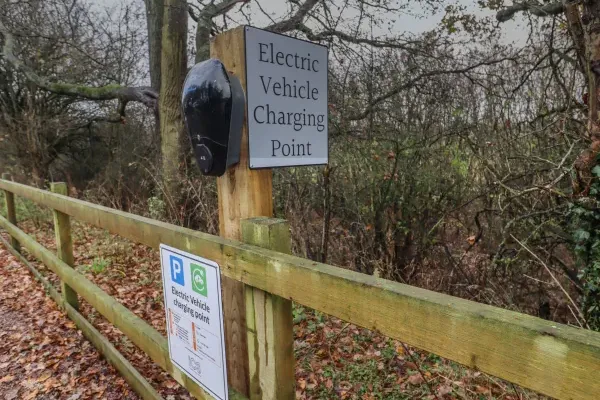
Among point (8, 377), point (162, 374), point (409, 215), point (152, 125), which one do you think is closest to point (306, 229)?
point (409, 215)

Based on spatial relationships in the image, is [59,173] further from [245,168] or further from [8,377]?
[245,168]

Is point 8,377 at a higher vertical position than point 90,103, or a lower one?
lower

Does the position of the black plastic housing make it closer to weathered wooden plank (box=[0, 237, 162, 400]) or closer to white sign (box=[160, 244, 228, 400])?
white sign (box=[160, 244, 228, 400])

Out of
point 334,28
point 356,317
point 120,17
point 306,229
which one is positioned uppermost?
point 120,17

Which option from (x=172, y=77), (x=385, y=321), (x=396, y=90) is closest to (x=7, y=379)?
(x=385, y=321)

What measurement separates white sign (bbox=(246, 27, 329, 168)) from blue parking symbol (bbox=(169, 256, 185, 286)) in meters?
0.62

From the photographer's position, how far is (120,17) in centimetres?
1066

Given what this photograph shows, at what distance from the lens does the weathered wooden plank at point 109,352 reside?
2.54 metres

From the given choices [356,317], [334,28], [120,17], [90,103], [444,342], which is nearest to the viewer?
[444,342]

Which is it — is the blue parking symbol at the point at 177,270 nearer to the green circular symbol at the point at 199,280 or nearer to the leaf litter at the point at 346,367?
the green circular symbol at the point at 199,280

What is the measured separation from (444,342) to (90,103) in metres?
12.7

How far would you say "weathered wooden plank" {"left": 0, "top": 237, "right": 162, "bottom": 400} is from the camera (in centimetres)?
254

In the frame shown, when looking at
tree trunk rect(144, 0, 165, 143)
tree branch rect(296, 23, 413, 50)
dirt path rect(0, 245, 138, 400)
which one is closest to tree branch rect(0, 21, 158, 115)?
tree trunk rect(144, 0, 165, 143)

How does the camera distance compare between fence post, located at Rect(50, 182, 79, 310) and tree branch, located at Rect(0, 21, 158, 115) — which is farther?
tree branch, located at Rect(0, 21, 158, 115)
